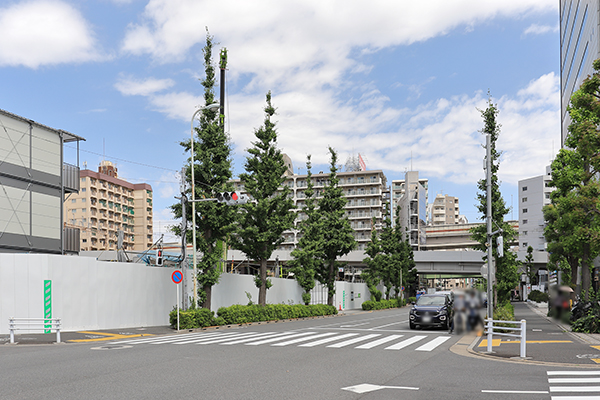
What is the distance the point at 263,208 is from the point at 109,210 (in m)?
91.5

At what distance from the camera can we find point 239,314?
30828 millimetres

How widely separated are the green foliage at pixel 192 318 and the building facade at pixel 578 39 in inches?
1018

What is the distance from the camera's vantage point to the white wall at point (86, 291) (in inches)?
894

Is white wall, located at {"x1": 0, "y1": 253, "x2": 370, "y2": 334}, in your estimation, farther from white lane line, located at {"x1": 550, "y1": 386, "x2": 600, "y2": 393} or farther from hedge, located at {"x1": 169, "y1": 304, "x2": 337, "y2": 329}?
white lane line, located at {"x1": 550, "y1": 386, "x2": 600, "y2": 393}

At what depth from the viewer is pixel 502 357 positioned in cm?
1444

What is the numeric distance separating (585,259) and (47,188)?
3286 centimetres

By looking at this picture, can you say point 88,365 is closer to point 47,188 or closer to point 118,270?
point 118,270

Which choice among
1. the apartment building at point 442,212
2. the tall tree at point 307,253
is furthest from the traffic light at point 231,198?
the apartment building at point 442,212

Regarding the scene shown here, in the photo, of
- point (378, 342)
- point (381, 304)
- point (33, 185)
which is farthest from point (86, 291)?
point (381, 304)

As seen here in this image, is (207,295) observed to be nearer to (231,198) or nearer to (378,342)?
(231,198)

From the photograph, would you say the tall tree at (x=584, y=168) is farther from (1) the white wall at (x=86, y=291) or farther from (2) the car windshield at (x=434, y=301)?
(1) the white wall at (x=86, y=291)

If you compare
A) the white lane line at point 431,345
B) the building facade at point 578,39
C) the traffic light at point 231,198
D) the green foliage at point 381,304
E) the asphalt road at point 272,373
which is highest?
the building facade at point 578,39

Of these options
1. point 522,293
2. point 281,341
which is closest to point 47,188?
point 281,341

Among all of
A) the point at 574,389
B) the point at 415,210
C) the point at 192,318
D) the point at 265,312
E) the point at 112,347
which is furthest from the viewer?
the point at 415,210
